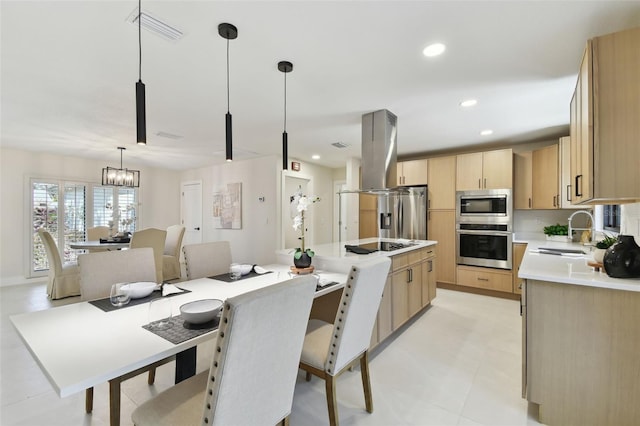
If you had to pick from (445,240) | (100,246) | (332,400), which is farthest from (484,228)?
(100,246)

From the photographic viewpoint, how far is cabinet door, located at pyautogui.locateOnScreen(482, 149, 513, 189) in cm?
410

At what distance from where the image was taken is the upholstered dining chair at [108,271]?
5.87 ft

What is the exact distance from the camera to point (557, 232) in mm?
3955

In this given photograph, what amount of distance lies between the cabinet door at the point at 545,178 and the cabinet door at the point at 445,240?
1.13 m

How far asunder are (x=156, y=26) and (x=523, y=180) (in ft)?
15.5

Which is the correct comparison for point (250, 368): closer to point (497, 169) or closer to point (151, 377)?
point (151, 377)

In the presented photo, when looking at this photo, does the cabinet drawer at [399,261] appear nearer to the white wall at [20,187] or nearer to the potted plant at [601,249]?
the potted plant at [601,249]

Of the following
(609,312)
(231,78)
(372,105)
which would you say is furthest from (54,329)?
(372,105)

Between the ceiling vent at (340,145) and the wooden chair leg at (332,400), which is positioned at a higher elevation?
the ceiling vent at (340,145)

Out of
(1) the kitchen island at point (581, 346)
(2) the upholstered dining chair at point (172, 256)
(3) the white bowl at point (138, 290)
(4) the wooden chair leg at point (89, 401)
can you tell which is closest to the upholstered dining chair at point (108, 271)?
(4) the wooden chair leg at point (89, 401)

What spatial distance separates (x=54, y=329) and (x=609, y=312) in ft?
9.02

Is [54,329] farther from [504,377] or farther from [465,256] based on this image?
[465,256]

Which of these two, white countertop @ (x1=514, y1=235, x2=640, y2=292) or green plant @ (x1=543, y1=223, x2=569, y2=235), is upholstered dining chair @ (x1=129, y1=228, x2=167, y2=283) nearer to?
white countertop @ (x1=514, y1=235, x2=640, y2=292)

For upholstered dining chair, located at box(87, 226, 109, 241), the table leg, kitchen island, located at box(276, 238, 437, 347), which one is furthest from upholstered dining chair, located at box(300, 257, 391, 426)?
upholstered dining chair, located at box(87, 226, 109, 241)
